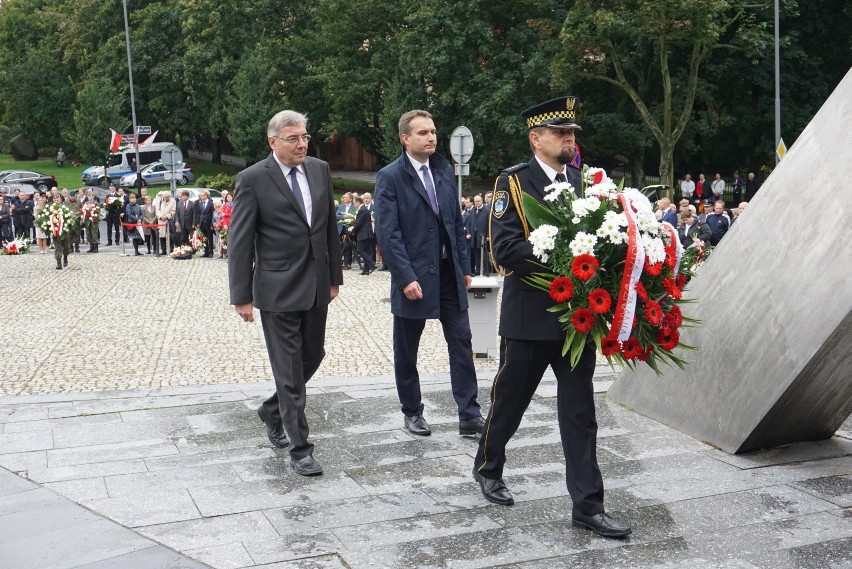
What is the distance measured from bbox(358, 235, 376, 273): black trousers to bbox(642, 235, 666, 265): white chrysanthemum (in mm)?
17265

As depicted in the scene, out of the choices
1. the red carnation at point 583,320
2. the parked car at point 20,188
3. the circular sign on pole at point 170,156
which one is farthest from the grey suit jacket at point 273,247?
the parked car at point 20,188

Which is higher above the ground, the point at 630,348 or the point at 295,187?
the point at 295,187

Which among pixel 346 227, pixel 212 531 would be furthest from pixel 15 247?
pixel 212 531

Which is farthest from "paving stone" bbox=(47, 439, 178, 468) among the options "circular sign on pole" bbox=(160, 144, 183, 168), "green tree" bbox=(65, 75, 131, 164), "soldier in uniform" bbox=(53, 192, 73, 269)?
"green tree" bbox=(65, 75, 131, 164)

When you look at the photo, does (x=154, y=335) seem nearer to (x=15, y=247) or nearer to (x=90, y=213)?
(x=90, y=213)

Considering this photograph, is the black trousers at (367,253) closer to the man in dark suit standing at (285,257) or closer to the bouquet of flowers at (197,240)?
the bouquet of flowers at (197,240)

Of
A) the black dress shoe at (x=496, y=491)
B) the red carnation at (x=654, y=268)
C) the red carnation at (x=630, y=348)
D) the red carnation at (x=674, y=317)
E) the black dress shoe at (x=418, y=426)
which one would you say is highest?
the red carnation at (x=654, y=268)

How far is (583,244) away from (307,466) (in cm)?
218

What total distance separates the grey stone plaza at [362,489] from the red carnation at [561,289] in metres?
1.11

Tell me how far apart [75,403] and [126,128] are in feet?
163

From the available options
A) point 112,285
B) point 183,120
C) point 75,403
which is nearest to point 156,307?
point 112,285

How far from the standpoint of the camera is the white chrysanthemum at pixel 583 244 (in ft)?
15.5

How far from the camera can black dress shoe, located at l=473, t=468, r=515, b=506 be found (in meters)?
5.36

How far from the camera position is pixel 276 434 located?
6605 mm
